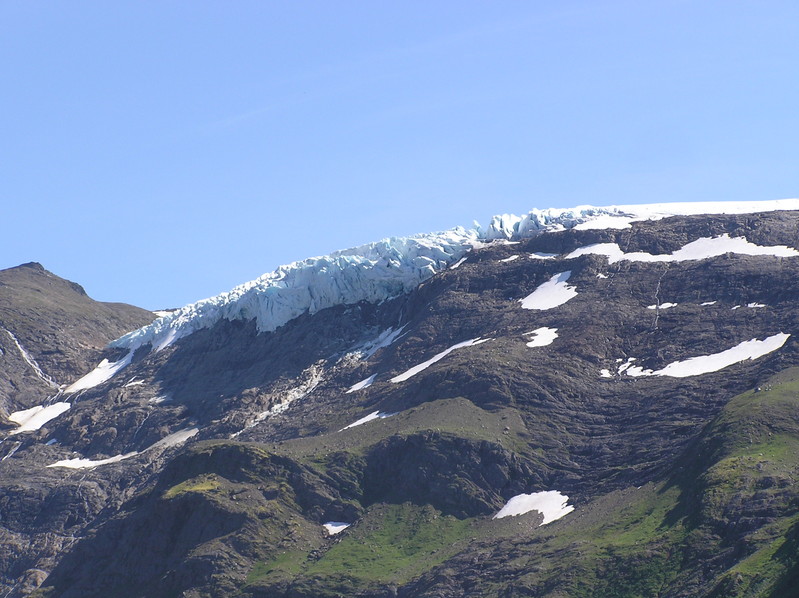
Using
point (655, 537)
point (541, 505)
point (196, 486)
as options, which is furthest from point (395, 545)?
point (655, 537)

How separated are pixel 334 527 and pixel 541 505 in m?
28.2

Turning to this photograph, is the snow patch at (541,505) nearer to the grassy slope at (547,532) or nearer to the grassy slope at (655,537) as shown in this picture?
the grassy slope at (547,532)

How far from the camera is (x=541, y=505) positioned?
184m

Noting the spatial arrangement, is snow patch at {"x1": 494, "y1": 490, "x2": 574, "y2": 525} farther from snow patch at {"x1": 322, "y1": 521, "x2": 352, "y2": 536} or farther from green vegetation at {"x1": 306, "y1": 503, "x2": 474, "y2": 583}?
snow patch at {"x1": 322, "y1": 521, "x2": 352, "y2": 536}

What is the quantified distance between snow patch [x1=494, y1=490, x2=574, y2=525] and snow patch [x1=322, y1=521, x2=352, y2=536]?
68.8 ft

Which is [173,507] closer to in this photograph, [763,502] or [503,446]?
[503,446]

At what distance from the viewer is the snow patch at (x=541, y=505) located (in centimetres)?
18035

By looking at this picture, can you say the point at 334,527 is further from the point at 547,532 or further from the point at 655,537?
the point at 655,537

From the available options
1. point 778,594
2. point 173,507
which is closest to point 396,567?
point 173,507

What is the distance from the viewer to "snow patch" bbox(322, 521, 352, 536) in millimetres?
189625

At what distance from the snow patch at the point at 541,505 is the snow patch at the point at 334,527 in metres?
21.0

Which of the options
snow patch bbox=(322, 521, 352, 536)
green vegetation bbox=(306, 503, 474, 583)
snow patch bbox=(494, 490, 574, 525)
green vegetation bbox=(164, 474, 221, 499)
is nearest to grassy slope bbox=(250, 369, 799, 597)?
green vegetation bbox=(306, 503, 474, 583)

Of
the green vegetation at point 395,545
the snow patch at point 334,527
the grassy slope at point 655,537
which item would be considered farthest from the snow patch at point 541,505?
the snow patch at point 334,527

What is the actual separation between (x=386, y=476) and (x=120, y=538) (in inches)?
1482
